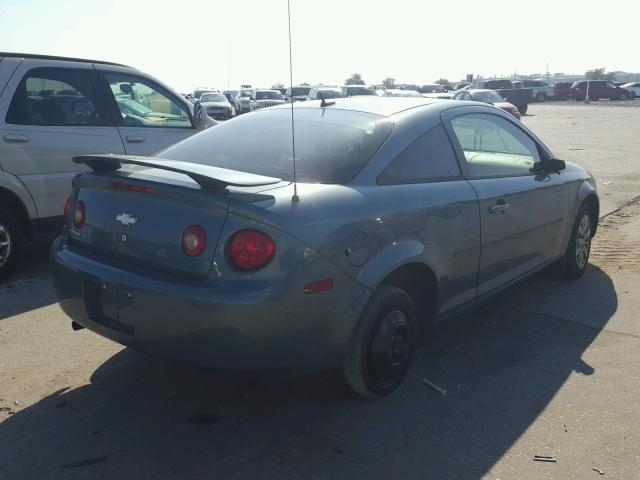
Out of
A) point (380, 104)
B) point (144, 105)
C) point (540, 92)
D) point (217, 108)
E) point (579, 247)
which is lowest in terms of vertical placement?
point (540, 92)

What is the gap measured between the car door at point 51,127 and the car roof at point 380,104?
248 centimetres

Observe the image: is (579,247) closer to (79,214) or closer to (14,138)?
(79,214)

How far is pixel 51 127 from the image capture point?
20.0 ft

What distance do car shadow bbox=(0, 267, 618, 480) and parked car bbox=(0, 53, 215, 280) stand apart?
2311 mm

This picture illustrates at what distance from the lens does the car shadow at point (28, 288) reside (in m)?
5.24

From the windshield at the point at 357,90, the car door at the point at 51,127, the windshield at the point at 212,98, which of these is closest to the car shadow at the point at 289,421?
the car door at the point at 51,127

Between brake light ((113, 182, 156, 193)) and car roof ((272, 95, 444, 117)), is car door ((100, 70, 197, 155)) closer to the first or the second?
car roof ((272, 95, 444, 117))

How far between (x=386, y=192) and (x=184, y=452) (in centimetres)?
167

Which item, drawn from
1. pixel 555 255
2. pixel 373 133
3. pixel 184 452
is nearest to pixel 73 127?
pixel 373 133

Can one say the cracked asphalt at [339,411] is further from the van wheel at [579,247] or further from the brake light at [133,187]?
the brake light at [133,187]

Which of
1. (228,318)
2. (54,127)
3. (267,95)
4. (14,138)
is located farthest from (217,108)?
(228,318)

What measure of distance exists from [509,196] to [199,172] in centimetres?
230

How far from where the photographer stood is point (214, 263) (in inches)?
123

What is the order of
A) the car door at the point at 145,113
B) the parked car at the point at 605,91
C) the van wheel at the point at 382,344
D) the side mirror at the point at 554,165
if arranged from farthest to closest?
the parked car at the point at 605,91
the car door at the point at 145,113
the side mirror at the point at 554,165
the van wheel at the point at 382,344
